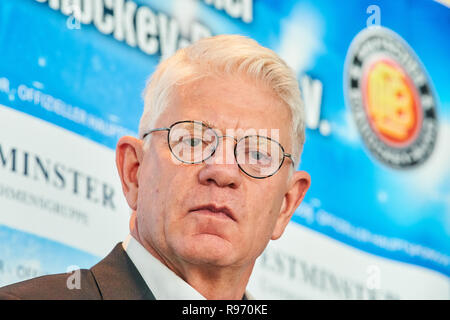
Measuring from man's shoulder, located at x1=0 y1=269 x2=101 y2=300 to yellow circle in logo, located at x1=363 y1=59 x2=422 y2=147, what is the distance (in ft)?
5.28

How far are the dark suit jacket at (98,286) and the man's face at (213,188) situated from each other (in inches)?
2.9

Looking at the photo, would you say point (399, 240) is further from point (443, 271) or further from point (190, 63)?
point (190, 63)

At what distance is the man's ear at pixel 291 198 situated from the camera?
1.69 metres

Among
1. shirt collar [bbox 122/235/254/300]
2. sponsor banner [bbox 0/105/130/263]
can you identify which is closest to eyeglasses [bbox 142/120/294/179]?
shirt collar [bbox 122/235/254/300]

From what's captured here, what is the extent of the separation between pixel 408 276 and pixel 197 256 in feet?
5.22

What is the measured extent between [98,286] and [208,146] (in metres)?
0.33

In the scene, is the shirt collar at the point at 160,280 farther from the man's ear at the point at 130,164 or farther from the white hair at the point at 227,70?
the white hair at the point at 227,70

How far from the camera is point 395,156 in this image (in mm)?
2947

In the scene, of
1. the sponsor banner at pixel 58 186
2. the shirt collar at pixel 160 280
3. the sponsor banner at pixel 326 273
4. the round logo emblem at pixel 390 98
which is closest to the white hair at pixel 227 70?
the shirt collar at pixel 160 280

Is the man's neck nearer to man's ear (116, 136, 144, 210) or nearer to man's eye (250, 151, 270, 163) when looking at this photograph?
man's ear (116, 136, 144, 210)

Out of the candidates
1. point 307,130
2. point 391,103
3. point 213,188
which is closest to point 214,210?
point 213,188

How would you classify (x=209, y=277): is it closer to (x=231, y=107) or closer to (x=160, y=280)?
(x=160, y=280)
